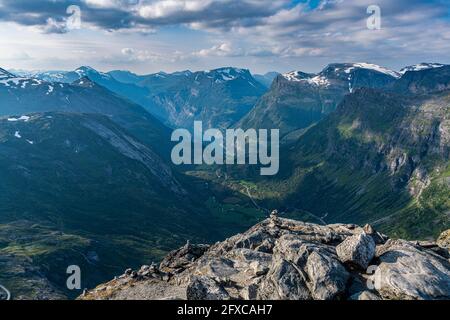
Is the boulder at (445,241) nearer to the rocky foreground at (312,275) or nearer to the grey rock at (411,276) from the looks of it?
the rocky foreground at (312,275)

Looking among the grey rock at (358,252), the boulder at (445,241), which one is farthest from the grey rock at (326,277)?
the boulder at (445,241)

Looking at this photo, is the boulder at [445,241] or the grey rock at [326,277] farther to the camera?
the boulder at [445,241]

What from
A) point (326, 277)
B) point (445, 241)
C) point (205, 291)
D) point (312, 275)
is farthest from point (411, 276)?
point (445, 241)

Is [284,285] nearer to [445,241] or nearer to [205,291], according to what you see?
[205,291]

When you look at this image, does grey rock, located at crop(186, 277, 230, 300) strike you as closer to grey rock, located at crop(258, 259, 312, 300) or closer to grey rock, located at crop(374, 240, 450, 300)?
grey rock, located at crop(258, 259, 312, 300)

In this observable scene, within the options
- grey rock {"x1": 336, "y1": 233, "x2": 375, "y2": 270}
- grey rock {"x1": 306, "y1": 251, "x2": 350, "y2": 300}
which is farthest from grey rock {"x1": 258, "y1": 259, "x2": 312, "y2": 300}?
grey rock {"x1": 336, "y1": 233, "x2": 375, "y2": 270}

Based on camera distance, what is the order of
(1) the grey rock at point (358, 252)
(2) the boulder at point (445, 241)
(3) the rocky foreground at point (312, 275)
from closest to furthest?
(3) the rocky foreground at point (312, 275) < (1) the grey rock at point (358, 252) < (2) the boulder at point (445, 241)
